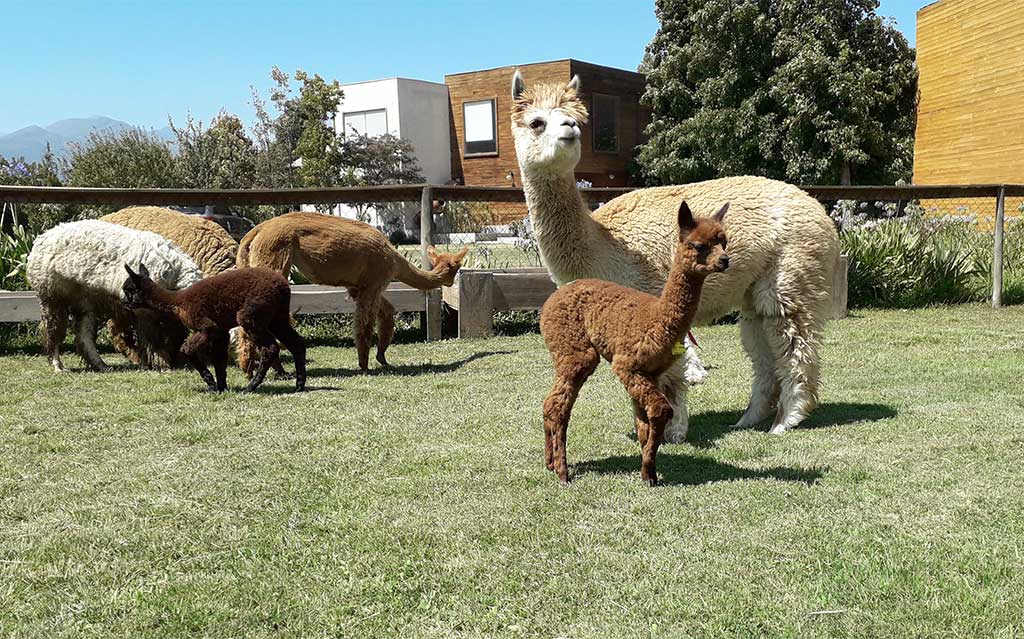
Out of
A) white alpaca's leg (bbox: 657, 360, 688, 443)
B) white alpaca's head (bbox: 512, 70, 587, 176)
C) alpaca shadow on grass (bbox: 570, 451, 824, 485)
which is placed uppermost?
white alpaca's head (bbox: 512, 70, 587, 176)

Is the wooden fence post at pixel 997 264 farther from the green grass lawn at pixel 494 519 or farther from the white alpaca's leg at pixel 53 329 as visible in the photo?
the white alpaca's leg at pixel 53 329

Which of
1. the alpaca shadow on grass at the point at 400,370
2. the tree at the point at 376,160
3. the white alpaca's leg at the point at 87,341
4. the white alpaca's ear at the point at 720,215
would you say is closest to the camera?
the white alpaca's ear at the point at 720,215

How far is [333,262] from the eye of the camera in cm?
738

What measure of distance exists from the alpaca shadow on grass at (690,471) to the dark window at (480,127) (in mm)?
33864

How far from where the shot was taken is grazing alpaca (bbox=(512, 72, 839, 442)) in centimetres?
521

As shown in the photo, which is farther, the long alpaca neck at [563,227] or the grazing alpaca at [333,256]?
the grazing alpaca at [333,256]

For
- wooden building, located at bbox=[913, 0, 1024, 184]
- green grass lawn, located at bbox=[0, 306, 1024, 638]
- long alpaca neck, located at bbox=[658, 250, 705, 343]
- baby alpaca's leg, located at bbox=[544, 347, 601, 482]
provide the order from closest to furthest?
1. green grass lawn, located at bbox=[0, 306, 1024, 638]
2. long alpaca neck, located at bbox=[658, 250, 705, 343]
3. baby alpaca's leg, located at bbox=[544, 347, 601, 482]
4. wooden building, located at bbox=[913, 0, 1024, 184]

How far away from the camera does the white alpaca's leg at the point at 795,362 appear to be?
529 centimetres

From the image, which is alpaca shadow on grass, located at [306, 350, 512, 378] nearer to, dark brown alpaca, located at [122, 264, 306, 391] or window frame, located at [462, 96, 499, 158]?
dark brown alpaca, located at [122, 264, 306, 391]

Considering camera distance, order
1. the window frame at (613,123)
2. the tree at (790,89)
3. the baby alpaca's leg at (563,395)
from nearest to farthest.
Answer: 1. the baby alpaca's leg at (563,395)
2. the tree at (790,89)
3. the window frame at (613,123)

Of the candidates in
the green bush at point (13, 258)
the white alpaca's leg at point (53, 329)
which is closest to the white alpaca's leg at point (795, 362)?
the white alpaca's leg at point (53, 329)

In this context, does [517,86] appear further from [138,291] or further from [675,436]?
[138,291]

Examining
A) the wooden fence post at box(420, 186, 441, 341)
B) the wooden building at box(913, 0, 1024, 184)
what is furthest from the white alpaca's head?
the wooden building at box(913, 0, 1024, 184)

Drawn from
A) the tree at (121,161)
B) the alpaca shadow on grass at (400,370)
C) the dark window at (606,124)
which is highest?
the dark window at (606,124)
